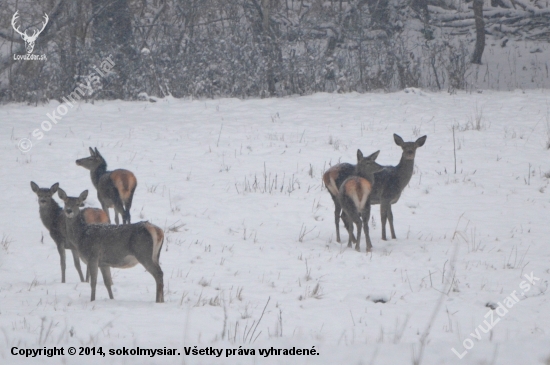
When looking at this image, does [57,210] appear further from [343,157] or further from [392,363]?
[343,157]

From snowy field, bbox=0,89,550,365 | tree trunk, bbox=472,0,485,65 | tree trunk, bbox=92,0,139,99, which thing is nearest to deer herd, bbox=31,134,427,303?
snowy field, bbox=0,89,550,365

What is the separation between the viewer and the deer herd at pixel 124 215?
259 inches

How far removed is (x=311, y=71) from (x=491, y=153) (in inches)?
300

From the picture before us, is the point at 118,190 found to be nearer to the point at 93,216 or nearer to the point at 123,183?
the point at 123,183

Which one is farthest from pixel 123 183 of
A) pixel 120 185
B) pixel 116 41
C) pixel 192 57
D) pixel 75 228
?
pixel 116 41

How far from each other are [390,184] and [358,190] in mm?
1012

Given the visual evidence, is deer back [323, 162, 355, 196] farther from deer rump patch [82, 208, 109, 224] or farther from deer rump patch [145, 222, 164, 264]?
deer rump patch [145, 222, 164, 264]

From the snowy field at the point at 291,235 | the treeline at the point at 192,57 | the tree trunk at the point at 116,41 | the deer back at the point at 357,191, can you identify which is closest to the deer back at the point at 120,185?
the snowy field at the point at 291,235

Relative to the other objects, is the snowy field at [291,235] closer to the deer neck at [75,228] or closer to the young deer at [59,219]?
the young deer at [59,219]

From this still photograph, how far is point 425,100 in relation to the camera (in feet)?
60.8

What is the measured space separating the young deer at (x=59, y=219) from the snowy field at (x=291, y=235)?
0.30 meters

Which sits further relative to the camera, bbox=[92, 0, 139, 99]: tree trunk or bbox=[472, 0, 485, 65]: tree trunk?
bbox=[472, 0, 485, 65]: tree trunk

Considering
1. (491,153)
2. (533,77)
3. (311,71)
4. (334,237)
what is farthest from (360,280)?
(533,77)

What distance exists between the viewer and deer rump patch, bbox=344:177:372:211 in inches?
349
